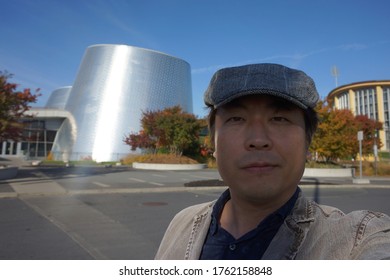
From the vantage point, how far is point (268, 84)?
85 cm

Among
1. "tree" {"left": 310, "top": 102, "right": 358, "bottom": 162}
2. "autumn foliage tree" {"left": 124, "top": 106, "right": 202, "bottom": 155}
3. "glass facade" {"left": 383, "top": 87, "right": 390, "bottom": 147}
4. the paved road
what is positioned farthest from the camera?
"glass facade" {"left": 383, "top": 87, "right": 390, "bottom": 147}

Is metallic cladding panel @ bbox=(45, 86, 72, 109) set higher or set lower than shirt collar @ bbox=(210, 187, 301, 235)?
higher

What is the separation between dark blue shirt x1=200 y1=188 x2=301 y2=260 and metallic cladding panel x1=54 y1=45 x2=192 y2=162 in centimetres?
3438

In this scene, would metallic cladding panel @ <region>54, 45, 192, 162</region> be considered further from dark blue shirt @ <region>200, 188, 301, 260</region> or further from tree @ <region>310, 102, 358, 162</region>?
dark blue shirt @ <region>200, 188, 301, 260</region>

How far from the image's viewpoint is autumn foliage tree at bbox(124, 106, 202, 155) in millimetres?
23703

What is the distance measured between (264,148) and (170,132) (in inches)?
903

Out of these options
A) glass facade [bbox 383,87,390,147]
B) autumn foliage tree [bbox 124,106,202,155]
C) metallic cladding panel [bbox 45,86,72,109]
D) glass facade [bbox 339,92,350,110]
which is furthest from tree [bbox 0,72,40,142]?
metallic cladding panel [bbox 45,86,72,109]

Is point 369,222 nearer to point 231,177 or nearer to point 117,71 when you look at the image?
point 231,177

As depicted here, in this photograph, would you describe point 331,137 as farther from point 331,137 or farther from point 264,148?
point 264,148

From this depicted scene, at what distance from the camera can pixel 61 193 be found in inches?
332

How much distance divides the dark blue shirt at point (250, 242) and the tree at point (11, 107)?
12.6m

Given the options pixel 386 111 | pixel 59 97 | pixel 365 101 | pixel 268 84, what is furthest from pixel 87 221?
pixel 59 97

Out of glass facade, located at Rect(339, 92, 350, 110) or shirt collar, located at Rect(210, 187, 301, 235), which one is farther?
glass facade, located at Rect(339, 92, 350, 110)
